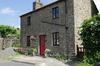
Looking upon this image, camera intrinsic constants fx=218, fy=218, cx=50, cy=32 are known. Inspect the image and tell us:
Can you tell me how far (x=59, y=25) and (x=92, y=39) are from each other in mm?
6013

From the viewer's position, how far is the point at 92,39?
19.2m

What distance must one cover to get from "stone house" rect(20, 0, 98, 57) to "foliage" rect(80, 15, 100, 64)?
5.49 ft

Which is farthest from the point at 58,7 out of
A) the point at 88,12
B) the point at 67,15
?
the point at 88,12

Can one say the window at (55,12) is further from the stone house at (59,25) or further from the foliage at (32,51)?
the foliage at (32,51)

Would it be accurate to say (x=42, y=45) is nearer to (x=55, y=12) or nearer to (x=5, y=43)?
(x=55, y=12)

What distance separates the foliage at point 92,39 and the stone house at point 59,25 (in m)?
1.67

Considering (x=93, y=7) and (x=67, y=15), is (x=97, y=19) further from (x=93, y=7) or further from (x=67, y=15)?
(x=93, y=7)

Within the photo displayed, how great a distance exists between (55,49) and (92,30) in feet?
21.6

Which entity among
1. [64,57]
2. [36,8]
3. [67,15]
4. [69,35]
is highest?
[36,8]

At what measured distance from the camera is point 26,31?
30844 millimetres

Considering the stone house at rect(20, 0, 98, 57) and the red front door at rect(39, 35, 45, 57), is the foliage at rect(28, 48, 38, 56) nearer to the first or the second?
the stone house at rect(20, 0, 98, 57)

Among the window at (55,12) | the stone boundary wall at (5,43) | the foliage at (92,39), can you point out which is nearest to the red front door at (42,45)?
the window at (55,12)

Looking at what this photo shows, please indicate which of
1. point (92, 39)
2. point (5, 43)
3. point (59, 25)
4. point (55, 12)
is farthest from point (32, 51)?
point (92, 39)

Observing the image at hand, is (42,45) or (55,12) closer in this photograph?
(55,12)
